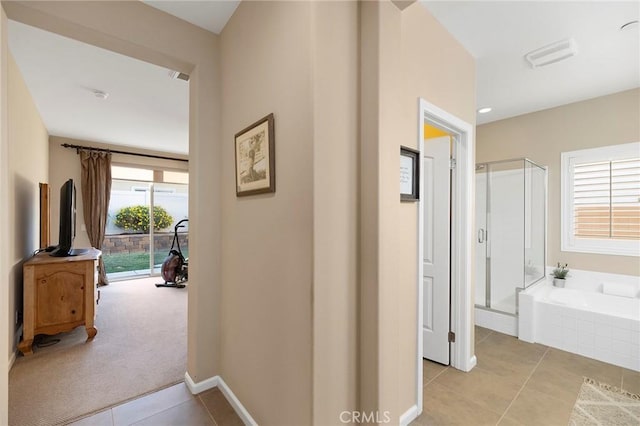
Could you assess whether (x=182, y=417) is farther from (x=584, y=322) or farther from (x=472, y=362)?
(x=584, y=322)

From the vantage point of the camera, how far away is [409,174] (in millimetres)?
1755

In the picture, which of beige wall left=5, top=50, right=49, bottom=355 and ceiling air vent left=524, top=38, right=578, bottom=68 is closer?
ceiling air vent left=524, top=38, right=578, bottom=68

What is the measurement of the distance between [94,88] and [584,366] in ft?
18.2

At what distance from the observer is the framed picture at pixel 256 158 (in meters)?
1.51

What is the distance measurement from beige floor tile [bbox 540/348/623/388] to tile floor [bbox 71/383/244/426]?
2.75 m

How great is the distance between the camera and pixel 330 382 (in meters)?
1.34

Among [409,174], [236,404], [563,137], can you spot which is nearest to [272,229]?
[409,174]

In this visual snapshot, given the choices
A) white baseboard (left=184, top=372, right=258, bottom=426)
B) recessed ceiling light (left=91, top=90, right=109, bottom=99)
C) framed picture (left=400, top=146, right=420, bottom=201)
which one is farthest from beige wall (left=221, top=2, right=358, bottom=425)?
recessed ceiling light (left=91, top=90, right=109, bottom=99)

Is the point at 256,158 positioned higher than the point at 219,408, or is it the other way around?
the point at 256,158

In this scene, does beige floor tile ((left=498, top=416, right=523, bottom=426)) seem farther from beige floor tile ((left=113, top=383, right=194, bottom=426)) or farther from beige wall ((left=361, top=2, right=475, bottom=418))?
beige floor tile ((left=113, top=383, right=194, bottom=426))

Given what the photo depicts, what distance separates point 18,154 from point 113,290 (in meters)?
2.96

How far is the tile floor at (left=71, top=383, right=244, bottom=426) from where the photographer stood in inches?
69.7

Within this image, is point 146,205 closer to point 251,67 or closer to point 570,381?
point 251,67

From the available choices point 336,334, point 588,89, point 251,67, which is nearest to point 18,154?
point 251,67
